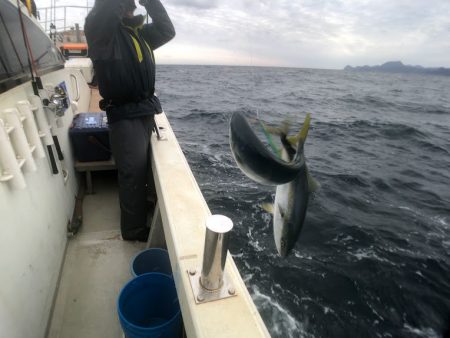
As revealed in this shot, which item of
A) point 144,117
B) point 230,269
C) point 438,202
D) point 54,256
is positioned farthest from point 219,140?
point 230,269

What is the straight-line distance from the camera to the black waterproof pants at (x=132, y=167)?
3.02 meters

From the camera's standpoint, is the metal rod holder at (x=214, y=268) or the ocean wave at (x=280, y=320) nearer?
the metal rod holder at (x=214, y=268)

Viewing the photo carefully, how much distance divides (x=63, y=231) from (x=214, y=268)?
2.24 m

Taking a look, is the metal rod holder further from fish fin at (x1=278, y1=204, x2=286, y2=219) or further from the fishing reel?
the fishing reel

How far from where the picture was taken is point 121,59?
8.99 feet

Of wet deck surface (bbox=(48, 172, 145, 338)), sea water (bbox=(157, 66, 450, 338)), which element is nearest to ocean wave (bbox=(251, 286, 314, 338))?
sea water (bbox=(157, 66, 450, 338))

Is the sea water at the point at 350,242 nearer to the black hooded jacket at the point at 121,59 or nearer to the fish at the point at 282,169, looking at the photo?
the fish at the point at 282,169

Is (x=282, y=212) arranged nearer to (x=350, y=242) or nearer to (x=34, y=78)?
(x=34, y=78)

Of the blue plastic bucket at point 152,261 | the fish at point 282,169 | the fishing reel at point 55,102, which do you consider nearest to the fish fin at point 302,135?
the fish at point 282,169

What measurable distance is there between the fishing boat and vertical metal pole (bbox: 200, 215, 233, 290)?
0.8 inches

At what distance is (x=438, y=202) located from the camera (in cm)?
696

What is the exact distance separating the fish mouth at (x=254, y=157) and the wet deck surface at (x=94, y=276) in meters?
2.18

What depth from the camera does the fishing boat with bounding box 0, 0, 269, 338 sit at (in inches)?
62.3

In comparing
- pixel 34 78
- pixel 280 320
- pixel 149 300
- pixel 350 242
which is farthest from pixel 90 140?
pixel 350 242
